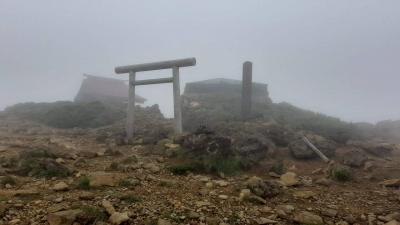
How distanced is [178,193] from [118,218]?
4.42 feet

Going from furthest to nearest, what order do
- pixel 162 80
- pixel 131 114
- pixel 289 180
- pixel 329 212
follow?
1. pixel 131 114
2. pixel 162 80
3. pixel 289 180
4. pixel 329 212

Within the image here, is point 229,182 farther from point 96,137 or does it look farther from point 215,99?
point 215,99

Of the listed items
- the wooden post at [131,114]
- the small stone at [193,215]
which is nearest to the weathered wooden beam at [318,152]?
the small stone at [193,215]

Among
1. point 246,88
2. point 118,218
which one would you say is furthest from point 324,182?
point 246,88

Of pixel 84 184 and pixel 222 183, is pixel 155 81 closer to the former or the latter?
pixel 222 183

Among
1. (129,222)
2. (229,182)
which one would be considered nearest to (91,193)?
(129,222)

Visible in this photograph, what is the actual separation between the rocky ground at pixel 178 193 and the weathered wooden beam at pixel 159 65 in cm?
357

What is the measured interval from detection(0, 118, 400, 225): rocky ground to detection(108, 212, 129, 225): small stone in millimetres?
14

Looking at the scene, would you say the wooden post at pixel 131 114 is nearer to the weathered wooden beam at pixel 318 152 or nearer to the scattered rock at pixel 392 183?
the weathered wooden beam at pixel 318 152

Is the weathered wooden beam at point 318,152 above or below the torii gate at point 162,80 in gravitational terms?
below

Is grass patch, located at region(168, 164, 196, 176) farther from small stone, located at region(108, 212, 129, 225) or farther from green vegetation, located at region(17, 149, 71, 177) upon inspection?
small stone, located at region(108, 212, 129, 225)

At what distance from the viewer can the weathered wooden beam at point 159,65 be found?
34.9ft

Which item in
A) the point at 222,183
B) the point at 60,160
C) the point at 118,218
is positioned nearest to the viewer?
the point at 118,218

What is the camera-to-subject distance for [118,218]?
177 inches
